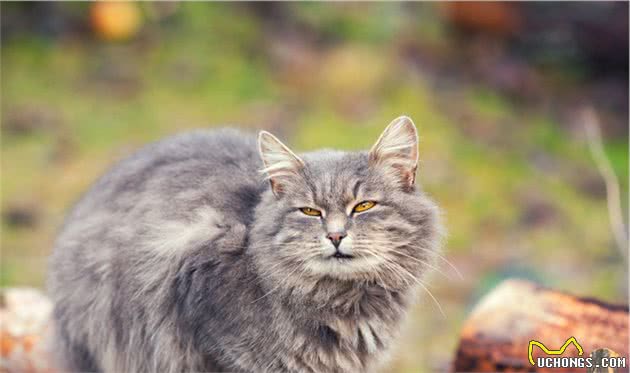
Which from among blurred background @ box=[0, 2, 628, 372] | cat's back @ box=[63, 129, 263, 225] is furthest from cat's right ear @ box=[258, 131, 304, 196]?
blurred background @ box=[0, 2, 628, 372]

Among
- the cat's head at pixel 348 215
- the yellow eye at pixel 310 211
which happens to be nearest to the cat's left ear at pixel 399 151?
the cat's head at pixel 348 215

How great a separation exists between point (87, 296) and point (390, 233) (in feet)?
5.13

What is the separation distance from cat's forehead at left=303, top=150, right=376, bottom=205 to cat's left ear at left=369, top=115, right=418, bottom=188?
0.08m

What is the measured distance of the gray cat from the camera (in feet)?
10.1

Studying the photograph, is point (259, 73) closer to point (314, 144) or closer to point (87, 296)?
point (314, 144)

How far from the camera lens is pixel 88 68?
318 inches

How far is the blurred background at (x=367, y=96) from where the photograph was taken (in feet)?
23.9

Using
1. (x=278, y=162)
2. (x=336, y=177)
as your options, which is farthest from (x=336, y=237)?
(x=278, y=162)

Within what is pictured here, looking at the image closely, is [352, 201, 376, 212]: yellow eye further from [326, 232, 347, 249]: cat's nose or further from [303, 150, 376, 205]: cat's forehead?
[326, 232, 347, 249]: cat's nose

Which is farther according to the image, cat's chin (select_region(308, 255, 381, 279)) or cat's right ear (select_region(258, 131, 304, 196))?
cat's right ear (select_region(258, 131, 304, 196))

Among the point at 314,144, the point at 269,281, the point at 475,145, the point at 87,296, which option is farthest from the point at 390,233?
the point at 475,145

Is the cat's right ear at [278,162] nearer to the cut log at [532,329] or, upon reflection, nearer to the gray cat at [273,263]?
the gray cat at [273,263]

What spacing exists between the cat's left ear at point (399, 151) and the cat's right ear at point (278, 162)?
0.33 m

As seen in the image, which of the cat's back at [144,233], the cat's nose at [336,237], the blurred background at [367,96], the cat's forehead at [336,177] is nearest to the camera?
the cat's nose at [336,237]
